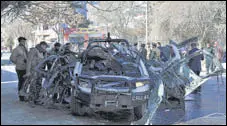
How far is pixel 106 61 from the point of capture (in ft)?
27.8

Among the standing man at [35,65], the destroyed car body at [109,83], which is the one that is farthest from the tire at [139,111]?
the standing man at [35,65]

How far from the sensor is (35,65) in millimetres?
10062

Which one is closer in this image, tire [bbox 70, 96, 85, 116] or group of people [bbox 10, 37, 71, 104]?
tire [bbox 70, 96, 85, 116]

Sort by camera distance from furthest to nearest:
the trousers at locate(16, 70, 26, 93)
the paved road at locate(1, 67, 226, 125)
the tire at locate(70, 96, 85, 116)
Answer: the trousers at locate(16, 70, 26, 93), the tire at locate(70, 96, 85, 116), the paved road at locate(1, 67, 226, 125)

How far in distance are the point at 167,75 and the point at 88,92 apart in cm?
217

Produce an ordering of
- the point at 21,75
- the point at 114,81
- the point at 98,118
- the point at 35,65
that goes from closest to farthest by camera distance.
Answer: the point at 114,81
the point at 98,118
the point at 35,65
the point at 21,75

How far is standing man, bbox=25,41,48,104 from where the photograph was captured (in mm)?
9492

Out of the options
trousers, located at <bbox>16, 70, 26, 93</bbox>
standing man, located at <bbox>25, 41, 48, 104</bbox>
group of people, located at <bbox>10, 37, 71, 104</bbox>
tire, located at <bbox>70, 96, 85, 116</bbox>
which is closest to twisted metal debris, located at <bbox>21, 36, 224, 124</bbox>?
tire, located at <bbox>70, 96, 85, 116</bbox>

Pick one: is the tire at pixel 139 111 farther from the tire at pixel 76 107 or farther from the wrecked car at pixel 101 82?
the tire at pixel 76 107

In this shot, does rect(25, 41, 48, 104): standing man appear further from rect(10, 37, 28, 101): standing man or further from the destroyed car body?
the destroyed car body

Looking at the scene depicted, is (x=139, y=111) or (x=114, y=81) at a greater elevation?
(x=114, y=81)

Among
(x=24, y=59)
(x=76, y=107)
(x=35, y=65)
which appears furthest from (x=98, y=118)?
(x=24, y=59)

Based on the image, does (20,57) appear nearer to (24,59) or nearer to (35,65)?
(24,59)

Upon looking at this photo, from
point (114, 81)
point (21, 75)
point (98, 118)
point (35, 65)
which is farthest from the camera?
point (21, 75)
